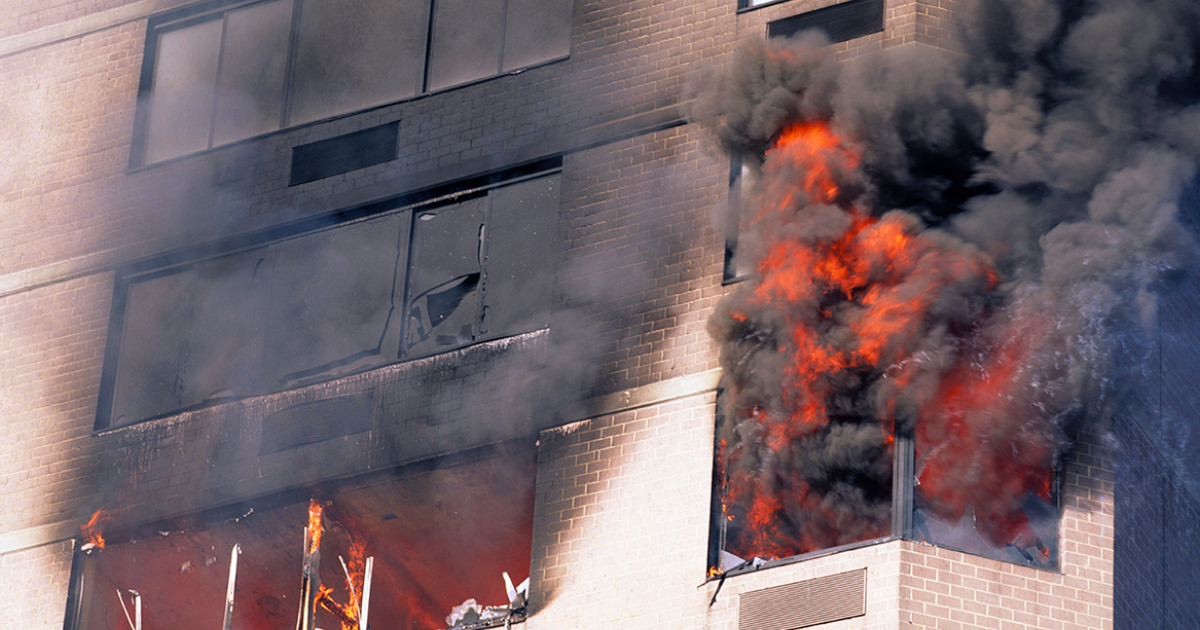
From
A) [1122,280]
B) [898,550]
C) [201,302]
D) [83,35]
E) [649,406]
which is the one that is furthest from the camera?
[83,35]

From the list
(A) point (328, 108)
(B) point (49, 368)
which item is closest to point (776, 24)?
(A) point (328, 108)

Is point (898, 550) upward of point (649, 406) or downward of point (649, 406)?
downward

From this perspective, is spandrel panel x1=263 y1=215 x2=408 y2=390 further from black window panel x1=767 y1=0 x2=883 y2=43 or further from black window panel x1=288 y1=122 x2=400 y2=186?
black window panel x1=767 y1=0 x2=883 y2=43

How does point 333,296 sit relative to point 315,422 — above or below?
above

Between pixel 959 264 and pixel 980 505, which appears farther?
pixel 959 264

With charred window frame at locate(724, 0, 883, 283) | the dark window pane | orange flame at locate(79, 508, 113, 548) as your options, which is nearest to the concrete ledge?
the dark window pane

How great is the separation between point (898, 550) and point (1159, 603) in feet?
9.33

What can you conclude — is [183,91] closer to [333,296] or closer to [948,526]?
[333,296]

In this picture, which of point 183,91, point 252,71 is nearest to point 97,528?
point 183,91

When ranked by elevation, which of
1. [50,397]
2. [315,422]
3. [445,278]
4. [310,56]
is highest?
[310,56]

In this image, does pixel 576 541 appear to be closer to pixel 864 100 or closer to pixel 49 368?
pixel 864 100

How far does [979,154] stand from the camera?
15766 mm

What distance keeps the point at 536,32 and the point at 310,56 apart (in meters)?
2.87

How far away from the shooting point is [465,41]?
62.5ft
